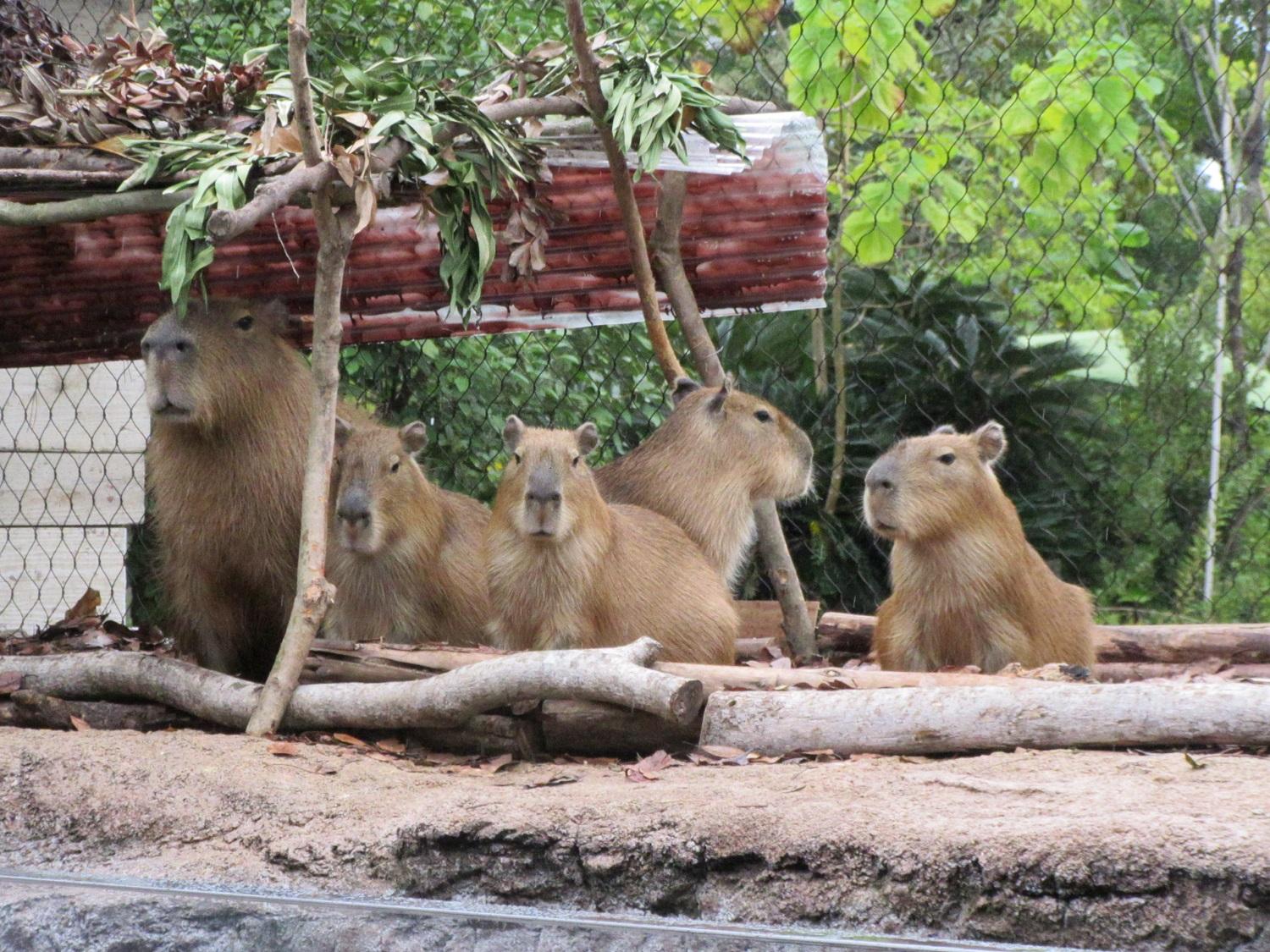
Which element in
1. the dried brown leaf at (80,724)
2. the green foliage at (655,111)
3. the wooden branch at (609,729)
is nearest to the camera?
the wooden branch at (609,729)

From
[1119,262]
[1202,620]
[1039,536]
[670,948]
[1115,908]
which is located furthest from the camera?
[1119,262]

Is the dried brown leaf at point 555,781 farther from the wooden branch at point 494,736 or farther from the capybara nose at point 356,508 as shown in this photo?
the capybara nose at point 356,508

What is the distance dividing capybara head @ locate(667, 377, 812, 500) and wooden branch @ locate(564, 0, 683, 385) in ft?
1.06

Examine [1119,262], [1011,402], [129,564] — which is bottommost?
[129,564]

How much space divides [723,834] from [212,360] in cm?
262

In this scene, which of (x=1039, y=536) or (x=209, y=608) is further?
(x=1039, y=536)

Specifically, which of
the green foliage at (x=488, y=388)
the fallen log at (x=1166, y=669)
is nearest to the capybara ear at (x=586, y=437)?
the fallen log at (x=1166, y=669)

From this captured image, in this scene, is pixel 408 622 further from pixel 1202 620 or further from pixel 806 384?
pixel 1202 620

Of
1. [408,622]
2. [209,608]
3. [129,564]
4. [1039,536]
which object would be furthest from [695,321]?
[129,564]

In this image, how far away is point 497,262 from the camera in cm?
532

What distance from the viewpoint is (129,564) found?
799 centimetres

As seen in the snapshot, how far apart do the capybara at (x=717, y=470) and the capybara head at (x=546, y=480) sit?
0.67 metres

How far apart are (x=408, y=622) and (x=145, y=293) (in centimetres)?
152

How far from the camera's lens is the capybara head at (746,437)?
546 centimetres
